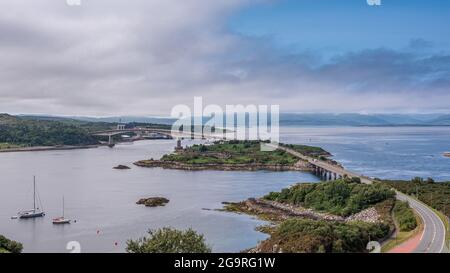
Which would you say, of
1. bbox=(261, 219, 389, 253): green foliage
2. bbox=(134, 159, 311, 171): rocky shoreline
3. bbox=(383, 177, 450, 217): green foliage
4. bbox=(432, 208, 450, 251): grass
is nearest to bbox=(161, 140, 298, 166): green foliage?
bbox=(134, 159, 311, 171): rocky shoreline

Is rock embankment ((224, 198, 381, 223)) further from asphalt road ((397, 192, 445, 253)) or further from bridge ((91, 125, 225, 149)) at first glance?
bridge ((91, 125, 225, 149))

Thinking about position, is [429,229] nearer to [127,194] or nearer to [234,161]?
[127,194]

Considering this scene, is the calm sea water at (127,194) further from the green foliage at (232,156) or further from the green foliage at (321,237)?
the green foliage at (232,156)

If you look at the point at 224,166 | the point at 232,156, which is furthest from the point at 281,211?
the point at 232,156

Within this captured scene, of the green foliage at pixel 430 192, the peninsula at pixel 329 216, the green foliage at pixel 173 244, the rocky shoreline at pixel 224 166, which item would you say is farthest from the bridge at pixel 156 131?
the green foliage at pixel 173 244
